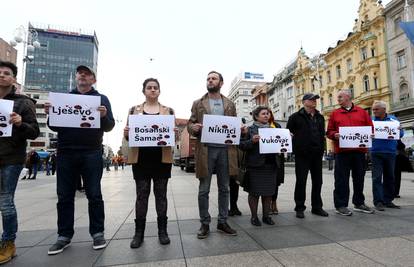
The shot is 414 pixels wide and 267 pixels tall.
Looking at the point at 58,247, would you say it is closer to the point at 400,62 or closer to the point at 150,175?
the point at 150,175

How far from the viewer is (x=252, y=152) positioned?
4.51 metres

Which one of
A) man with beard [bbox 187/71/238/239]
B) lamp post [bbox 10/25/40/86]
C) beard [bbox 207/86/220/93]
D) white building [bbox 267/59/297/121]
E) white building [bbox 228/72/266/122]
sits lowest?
man with beard [bbox 187/71/238/239]

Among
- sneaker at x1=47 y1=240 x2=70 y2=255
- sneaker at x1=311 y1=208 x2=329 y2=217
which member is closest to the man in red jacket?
sneaker at x1=311 y1=208 x2=329 y2=217

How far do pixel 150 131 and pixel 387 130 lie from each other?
4.51 meters

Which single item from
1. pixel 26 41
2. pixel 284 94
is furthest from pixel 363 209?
pixel 284 94

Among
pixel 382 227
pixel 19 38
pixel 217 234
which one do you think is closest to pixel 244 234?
pixel 217 234

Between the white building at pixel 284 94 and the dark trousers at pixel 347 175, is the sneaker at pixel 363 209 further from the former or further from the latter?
the white building at pixel 284 94

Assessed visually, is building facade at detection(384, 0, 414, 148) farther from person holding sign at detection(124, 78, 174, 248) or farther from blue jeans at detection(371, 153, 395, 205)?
person holding sign at detection(124, 78, 174, 248)

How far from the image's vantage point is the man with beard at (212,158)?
382 centimetres

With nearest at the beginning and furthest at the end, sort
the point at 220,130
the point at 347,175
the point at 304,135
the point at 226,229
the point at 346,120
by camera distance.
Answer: the point at 226,229
the point at 220,130
the point at 304,135
the point at 347,175
the point at 346,120

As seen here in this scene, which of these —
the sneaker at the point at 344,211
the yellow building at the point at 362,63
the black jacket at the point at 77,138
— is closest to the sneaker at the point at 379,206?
the sneaker at the point at 344,211

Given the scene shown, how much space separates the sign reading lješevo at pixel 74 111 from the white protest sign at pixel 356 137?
397 cm

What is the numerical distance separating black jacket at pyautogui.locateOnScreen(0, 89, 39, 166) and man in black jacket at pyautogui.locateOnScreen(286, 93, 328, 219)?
391 cm

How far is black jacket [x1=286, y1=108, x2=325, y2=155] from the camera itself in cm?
495
